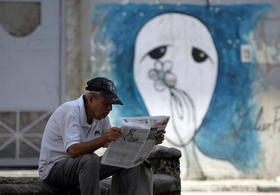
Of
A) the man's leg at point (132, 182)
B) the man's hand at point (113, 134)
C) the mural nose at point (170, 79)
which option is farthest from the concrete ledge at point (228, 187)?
the man's hand at point (113, 134)

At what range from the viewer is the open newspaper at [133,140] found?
4801 mm

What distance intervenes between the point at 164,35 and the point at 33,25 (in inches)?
83.1

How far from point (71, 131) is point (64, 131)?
0.08 meters

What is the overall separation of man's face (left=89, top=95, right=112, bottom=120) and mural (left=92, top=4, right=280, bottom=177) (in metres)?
5.88

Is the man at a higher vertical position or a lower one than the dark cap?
lower

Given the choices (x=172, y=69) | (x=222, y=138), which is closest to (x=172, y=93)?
(x=172, y=69)

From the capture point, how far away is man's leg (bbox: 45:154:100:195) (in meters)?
4.84

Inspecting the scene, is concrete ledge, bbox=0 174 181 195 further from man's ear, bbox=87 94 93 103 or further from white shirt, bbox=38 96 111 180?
man's ear, bbox=87 94 93 103

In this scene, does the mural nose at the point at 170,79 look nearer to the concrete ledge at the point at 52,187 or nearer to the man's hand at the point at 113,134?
the concrete ledge at the point at 52,187

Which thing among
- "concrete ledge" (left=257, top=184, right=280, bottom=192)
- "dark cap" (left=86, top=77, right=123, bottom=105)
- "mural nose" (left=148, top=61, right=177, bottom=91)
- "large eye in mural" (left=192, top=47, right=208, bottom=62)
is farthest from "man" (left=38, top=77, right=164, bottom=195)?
"large eye in mural" (left=192, top=47, right=208, bottom=62)

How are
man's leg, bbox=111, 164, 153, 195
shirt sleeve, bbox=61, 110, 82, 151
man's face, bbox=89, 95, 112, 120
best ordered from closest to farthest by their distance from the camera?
shirt sleeve, bbox=61, 110, 82, 151, man's face, bbox=89, 95, 112, 120, man's leg, bbox=111, 164, 153, 195

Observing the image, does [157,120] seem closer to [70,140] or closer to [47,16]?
[70,140]

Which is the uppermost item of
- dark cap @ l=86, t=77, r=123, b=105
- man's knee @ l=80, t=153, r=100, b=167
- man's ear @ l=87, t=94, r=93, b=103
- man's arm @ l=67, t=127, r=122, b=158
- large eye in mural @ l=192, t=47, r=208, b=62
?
large eye in mural @ l=192, t=47, r=208, b=62
